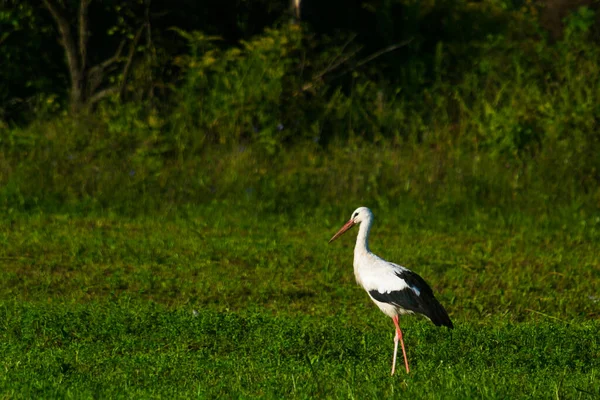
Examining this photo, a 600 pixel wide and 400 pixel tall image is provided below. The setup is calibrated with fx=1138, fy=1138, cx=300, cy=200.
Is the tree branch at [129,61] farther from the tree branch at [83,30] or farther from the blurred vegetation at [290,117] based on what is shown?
the tree branch at [83,30]

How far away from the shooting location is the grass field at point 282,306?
6.33m

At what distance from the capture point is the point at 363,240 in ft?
25.8

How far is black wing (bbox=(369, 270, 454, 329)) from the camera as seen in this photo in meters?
6.96

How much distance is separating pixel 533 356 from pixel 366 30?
10655mm

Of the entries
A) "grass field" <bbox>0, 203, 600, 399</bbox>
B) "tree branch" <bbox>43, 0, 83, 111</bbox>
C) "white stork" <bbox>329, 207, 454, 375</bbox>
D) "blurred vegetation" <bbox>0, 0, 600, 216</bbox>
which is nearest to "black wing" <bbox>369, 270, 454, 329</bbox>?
"white stork" <bbox>329, 207, 454, 375</bbox>

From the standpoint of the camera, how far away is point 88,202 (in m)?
12.5

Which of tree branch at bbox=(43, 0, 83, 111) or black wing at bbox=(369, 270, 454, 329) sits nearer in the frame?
black wing at bbox=(369, 270, 454, 329)

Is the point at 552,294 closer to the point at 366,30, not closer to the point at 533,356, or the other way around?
the point at 533,356

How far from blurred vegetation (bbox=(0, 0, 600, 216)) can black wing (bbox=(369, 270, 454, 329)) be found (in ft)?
17.7

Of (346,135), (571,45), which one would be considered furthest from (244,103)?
(571,45)

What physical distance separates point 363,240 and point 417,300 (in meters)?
0.94

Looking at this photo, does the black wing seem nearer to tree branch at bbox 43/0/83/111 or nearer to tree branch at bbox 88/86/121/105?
tree branch at bbox 88/86/121/105

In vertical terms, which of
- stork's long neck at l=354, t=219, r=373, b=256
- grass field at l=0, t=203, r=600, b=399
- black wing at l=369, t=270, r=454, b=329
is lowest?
grass field at l=0, t=203, r=600, b=399

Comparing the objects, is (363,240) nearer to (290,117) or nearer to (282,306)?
(282,306)
